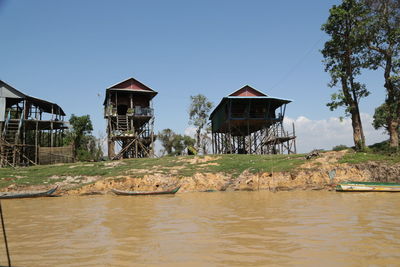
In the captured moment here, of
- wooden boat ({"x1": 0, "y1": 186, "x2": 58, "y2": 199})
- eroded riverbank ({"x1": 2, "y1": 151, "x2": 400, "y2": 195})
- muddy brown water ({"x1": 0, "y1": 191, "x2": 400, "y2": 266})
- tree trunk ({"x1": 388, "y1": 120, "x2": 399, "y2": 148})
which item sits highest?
tree trunk ({"x1": 388, "y1": 120, "x2": 399, "y2": 148})

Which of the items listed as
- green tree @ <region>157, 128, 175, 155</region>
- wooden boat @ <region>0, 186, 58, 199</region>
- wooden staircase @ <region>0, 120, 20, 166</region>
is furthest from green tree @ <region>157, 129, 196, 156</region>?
wooden boat @ <region>0, 186, 58, 199</region>

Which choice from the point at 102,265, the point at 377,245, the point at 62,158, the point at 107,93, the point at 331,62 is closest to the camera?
the point at 102,265

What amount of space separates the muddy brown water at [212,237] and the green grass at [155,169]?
8670 mm

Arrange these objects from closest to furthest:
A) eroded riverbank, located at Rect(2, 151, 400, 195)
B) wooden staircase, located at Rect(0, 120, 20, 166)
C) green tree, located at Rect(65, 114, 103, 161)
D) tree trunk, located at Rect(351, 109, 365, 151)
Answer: eroded riverbank, located at Rect(2, 151, 400, 195)
tree trunk, located at Rect(351, 109, 365, 151)
wooden staircase, located at Rect(0, 120, 20, 166)
green tree, located at Rect(65, 114, 103, 161)

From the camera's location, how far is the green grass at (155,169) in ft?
59.5

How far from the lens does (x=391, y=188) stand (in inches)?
571

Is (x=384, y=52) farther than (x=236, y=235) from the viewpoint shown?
Yes

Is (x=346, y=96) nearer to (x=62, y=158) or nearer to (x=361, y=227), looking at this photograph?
(x=361, y=227)

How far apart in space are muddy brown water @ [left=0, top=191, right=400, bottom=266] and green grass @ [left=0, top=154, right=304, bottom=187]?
867cm

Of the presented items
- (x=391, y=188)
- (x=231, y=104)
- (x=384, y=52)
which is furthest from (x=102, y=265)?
(x=231, y=104)

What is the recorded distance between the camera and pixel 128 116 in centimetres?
2922

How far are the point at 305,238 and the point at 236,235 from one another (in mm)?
1346

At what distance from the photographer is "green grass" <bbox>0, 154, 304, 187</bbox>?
1812 centimetres

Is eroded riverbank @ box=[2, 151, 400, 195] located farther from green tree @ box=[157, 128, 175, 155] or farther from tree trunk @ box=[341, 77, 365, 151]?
green tree @ box=[157, 128, 175, 155]
